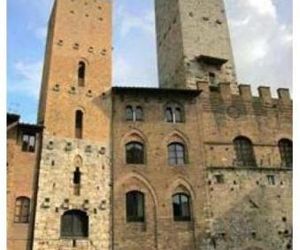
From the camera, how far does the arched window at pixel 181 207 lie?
75.2ft

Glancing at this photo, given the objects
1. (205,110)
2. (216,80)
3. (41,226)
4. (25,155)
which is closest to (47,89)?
(25,155)

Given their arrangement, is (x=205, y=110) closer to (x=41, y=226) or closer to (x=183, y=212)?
(x=183, y=212)

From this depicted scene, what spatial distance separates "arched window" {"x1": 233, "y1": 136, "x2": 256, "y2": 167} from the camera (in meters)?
25.3

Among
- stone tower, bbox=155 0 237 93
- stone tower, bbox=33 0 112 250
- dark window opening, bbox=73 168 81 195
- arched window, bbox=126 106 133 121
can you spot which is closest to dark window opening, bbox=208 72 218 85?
stone tower, bbox=155 0 237 93

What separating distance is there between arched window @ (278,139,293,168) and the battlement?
269cm

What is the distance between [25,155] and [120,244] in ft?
21.8

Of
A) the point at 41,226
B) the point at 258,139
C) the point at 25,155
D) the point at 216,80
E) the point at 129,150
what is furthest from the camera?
the point at 216,80

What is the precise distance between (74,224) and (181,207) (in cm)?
573

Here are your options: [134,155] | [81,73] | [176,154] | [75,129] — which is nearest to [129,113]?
[134,155]

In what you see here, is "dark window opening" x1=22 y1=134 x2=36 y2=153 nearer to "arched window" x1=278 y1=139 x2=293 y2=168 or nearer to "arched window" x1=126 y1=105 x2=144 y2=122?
"arched window" x1=126 y1=105 x2=144 y2=122

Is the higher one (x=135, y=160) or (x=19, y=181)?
(x=135, y=160)

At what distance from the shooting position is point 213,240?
2267cm

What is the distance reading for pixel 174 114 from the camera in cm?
2572

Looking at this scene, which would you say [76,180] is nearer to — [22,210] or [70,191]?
[70,191]
